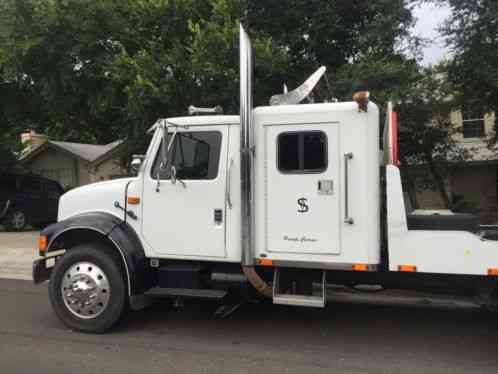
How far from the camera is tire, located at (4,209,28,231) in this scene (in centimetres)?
1530

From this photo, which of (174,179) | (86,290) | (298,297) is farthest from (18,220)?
(298,297)

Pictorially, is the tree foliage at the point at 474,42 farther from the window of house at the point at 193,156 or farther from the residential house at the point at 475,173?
the residential house at the point at 475,173

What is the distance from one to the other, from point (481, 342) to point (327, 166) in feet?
8.30

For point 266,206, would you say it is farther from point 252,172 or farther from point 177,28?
point 177,28

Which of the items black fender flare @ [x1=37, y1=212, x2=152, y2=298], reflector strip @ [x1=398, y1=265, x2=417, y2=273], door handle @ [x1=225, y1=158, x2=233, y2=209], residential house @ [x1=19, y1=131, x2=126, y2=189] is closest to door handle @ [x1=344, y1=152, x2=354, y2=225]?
reflector strip @ [x1=398, y1=265, x2=417, y2=273]

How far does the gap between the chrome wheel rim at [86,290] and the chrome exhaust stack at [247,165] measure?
1604 millimetres

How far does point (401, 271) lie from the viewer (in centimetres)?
459

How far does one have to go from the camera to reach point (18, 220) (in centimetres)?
1555

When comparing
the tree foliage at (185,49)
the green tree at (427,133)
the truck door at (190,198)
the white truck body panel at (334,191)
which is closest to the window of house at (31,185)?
the tree foliage at (185,49)

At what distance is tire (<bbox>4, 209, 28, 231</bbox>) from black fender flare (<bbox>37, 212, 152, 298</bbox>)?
1102 cm

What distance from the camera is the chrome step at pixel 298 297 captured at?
4812 millimetres

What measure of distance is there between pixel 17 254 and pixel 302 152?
335 inches

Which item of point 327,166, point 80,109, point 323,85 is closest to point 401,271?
point 327,166

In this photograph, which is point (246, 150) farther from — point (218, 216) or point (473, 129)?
point (473, 129)
